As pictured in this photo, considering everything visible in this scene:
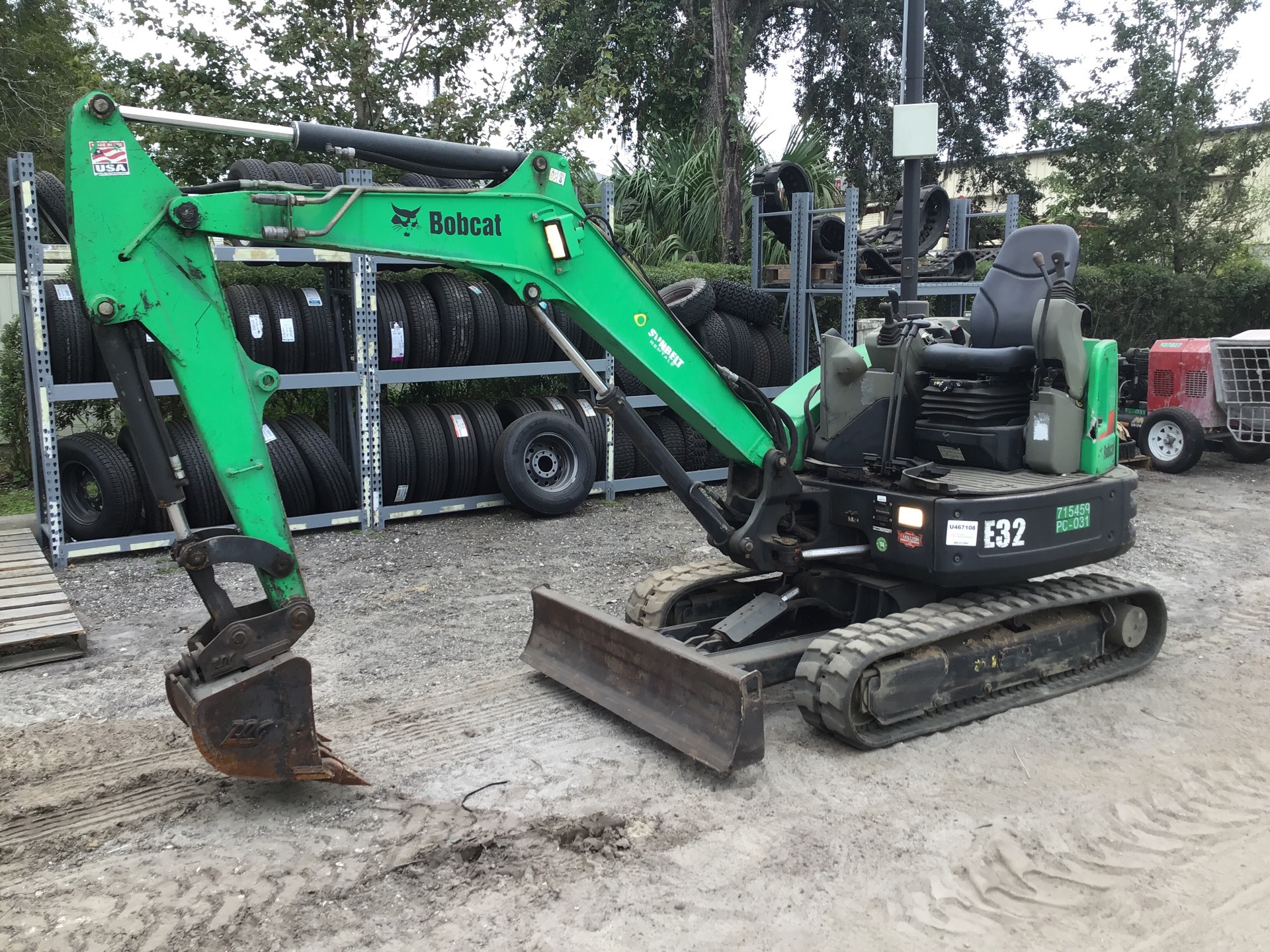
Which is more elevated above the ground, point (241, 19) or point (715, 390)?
point (241, 19)

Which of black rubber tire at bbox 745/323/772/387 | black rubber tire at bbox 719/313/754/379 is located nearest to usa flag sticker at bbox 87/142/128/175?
black rubber tire at bbox 719/313/754/379

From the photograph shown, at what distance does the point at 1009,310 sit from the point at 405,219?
319 cm

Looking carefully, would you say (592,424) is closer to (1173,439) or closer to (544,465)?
(544,465)

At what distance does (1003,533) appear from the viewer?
16.5 feet

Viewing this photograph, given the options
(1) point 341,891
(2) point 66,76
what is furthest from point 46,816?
(2) point 66,76

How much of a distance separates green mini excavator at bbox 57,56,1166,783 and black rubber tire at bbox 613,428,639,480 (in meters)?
4.20

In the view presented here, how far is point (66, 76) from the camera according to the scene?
20156mm

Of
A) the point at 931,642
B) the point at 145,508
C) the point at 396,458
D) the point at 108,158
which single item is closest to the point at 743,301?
the point at 396,458

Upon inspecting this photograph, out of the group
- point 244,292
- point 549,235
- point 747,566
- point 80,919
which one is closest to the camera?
point 80,919

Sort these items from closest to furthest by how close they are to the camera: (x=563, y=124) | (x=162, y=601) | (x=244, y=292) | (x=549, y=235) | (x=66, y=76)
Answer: (x=549, y=235), (x=162, y=601), (x=244, y=292), (x=563, y=124), (x=66, y=76)

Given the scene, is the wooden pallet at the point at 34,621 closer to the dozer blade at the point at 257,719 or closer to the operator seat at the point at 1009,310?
the dozer blade at the point at 257,719

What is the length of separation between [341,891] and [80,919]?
0.80 metres

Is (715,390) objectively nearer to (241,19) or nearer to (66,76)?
(241,19)

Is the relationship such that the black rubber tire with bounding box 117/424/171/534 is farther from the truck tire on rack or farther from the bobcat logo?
the bobcat logo
